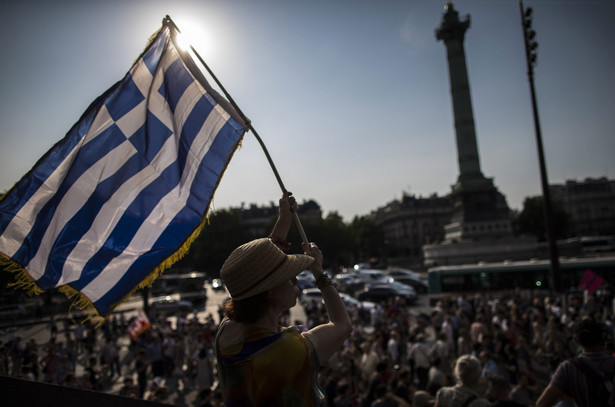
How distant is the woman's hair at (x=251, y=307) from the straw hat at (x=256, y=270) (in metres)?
0.03

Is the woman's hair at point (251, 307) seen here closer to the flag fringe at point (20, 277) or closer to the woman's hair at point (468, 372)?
the flag fringe at point (20, 277)

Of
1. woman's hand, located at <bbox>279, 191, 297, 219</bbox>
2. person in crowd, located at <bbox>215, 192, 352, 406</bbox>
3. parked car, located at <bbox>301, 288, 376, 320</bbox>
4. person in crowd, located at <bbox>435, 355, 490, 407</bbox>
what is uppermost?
woman's hand, located at <bbox>279, 191, 297, 219</bbox>

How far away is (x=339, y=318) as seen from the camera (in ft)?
5.43

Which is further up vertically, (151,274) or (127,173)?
(127,173)

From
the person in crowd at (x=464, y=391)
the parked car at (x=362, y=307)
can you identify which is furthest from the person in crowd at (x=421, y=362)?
the parked car at (x=362, y=307)

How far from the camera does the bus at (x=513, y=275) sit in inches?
825

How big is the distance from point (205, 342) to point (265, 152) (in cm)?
1094

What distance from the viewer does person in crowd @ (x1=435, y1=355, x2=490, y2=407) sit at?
3576 mm

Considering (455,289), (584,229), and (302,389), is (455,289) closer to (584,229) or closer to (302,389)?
(302,389)

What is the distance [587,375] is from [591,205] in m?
112

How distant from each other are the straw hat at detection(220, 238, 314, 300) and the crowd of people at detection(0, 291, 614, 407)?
9.49ft

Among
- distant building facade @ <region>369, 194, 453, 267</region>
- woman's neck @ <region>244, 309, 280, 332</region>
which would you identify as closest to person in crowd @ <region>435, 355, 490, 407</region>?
woman's neck @ <region>244, 309, 280, 332</region>

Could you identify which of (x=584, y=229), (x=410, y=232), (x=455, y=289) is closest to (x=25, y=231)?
(x=455, y=289)

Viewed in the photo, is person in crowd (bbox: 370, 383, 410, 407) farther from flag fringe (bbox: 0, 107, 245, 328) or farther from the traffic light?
the traffic light
